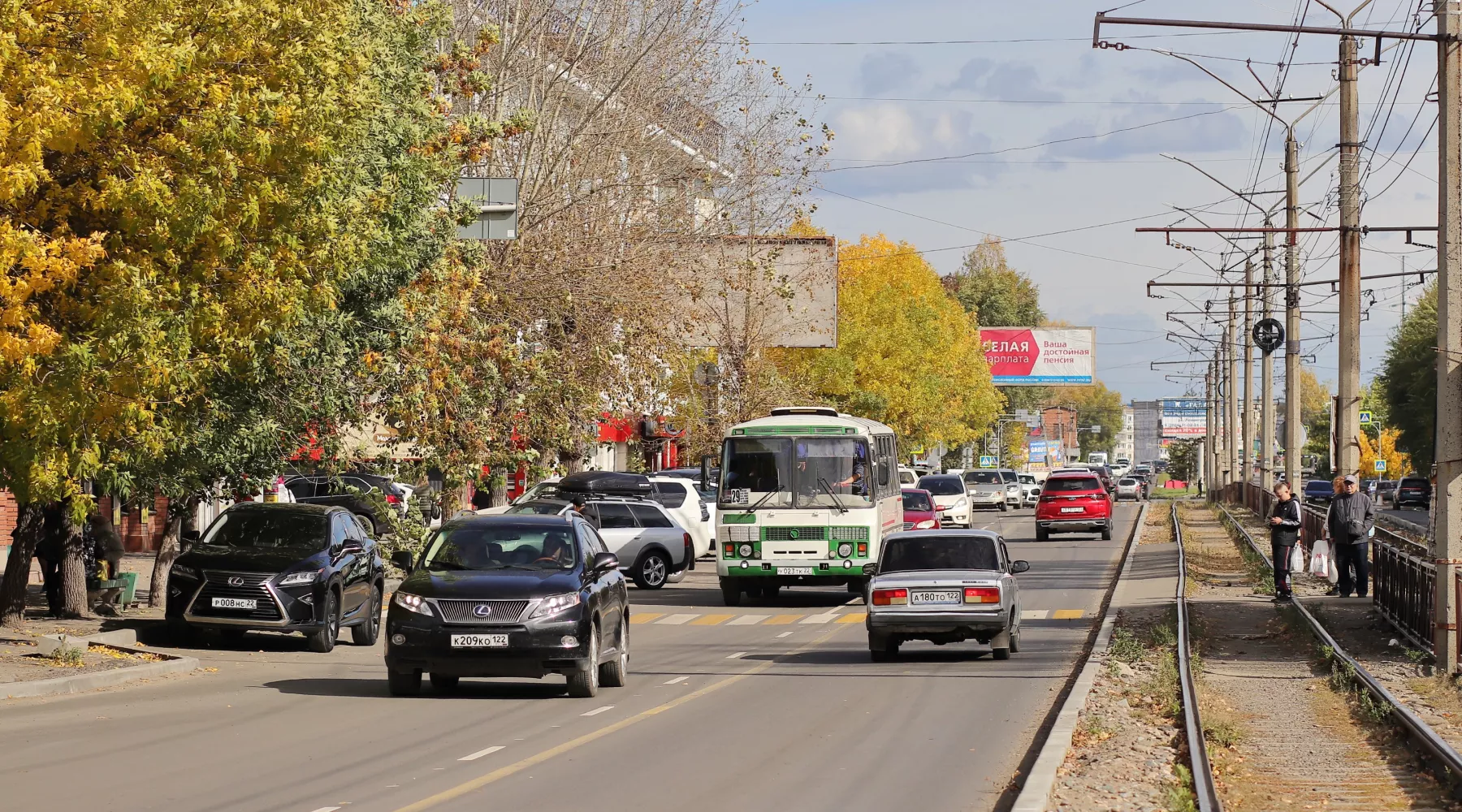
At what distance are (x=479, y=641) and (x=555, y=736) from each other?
98.1 inches

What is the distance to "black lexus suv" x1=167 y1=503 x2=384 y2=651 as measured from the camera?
67.6 ft

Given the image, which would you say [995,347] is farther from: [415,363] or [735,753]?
[735,753]

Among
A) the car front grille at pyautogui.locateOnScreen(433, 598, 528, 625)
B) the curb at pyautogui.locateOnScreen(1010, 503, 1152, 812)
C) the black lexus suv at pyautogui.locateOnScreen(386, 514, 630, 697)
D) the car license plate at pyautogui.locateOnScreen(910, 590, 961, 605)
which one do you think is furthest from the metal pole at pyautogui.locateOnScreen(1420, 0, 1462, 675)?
the car front grille at pyautogui.locateOnScreen(433, 598, 528, 625)

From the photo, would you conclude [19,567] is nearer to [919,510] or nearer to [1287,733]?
[1287,733]

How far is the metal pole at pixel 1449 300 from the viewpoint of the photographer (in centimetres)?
1952

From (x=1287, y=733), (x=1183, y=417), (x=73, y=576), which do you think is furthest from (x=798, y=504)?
(x=1183, y=417)

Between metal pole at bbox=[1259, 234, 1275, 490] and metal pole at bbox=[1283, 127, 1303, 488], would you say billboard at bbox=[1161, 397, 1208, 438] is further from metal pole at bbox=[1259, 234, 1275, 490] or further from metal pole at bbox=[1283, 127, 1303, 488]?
metal pole at bbox=[1283, 127, 1303, 488]

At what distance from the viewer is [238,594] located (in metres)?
20.6

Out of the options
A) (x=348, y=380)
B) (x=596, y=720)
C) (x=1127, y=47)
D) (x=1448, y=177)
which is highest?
(x=1127, y=47)

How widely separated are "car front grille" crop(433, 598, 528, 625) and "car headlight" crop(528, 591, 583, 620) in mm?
123

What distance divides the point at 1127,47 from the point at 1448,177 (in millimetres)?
4550

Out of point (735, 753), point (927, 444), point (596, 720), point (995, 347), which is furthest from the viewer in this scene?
point (995, 347)

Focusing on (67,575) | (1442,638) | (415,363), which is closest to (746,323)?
(415,363)

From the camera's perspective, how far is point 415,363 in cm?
2609
